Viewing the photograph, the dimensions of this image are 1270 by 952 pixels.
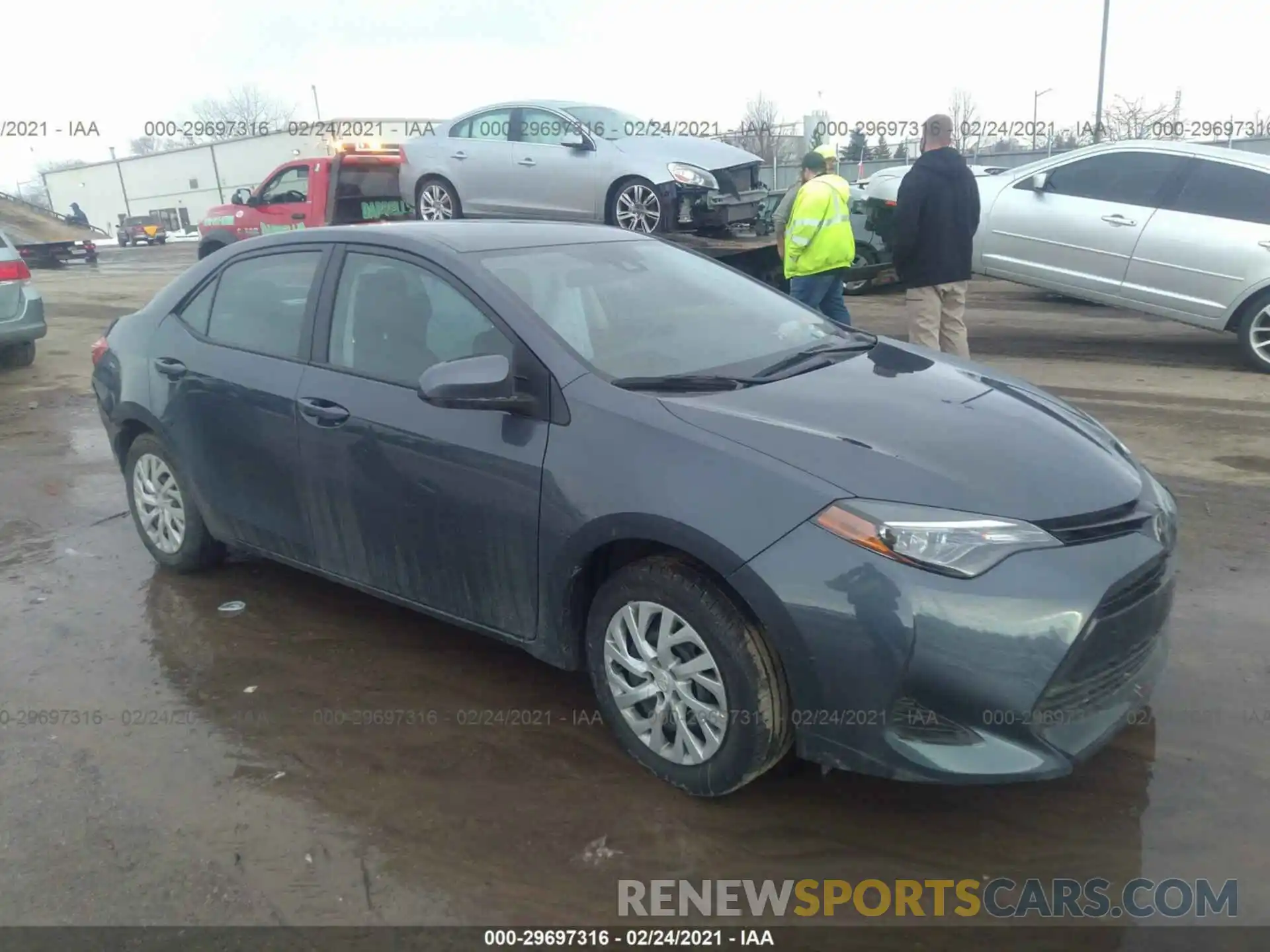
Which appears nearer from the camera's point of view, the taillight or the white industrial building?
the taillight

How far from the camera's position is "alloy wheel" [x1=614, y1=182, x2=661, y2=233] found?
9.37 metres

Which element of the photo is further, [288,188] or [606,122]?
[288,188]

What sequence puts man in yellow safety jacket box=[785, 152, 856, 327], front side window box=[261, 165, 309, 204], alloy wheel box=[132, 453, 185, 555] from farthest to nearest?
front side window box=[261, 165, 309, 204]
man in yellow safety jacket box=[785, 152, 856, 327]
alloy wheel box=[132, 453, 185, 555]

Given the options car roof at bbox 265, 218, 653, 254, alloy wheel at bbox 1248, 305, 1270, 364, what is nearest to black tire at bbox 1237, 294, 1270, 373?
alloy wheel at bbox 1248, 305, 1270, 364

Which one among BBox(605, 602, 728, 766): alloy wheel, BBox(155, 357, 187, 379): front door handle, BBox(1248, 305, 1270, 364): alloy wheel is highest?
BBox(155, 357, 187, 379): front door handle

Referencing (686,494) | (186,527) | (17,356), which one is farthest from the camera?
(17,356)

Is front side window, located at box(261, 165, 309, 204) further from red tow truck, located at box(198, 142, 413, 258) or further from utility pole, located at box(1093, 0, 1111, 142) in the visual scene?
utility pole, located at box(1093, 0, 1111, 142)

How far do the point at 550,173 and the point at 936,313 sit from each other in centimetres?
437


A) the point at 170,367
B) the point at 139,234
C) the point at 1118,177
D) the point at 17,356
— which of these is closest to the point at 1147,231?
the point at 1118,177

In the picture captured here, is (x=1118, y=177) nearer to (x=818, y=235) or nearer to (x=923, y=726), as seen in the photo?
(x=818, y=235)

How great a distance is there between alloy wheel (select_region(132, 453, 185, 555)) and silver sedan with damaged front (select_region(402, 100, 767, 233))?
4795 millimetres

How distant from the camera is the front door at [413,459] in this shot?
3281 millimetres

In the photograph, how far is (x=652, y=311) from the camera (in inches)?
146

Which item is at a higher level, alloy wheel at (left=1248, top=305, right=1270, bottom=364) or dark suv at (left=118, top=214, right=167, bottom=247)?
alloy wheel at (left=1248, top=305, right=1270, bottom=364)
